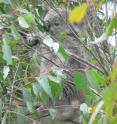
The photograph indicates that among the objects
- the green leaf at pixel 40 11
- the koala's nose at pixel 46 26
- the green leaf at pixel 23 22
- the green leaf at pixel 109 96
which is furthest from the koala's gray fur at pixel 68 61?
the green leaf at pixel 109 96

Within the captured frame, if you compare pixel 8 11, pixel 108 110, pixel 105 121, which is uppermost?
pixel 8 11

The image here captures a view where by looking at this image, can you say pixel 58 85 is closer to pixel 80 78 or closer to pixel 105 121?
pixel 80 78

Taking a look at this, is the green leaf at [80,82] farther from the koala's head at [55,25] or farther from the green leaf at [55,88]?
the koala's head at [55,25]

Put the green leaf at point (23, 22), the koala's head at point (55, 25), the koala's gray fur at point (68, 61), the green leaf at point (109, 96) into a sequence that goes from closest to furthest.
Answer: the green leaf at point (109, 96), the green leaf at point (23, 22), the koala's gray fur at point (68, 61), the koala's head at point (55, 25)

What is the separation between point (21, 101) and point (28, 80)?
35cm

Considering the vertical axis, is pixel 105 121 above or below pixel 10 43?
below

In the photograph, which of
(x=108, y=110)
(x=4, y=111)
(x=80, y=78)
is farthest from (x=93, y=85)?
(x=108, y=110)

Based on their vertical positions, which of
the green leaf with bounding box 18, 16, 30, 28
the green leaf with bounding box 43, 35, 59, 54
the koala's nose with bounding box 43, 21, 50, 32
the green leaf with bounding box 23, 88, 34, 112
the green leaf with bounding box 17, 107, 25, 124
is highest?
the koala's nose with bounding box 43, 21, 50, 32

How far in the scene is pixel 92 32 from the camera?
189 centimetres

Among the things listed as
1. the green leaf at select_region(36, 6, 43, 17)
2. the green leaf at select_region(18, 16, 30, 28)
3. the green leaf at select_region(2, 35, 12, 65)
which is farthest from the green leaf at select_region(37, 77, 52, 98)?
the green leaf at select_region(36, 6, 43, 17)

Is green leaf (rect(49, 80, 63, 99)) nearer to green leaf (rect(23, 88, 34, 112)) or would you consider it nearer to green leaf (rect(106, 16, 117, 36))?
green leaf (rect(23, 88, 34, 112))

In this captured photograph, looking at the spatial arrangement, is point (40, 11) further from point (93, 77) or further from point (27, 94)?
point (93, 77)

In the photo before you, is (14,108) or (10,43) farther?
(14,108)

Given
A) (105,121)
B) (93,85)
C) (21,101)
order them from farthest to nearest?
(21,101) → (93,85) → (105,121)
